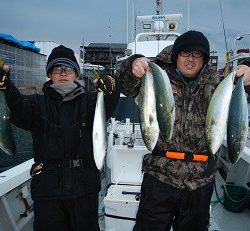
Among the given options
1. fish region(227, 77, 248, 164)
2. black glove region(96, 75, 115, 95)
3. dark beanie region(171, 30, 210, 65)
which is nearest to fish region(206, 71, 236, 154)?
fish region(227, 77, 248, 164)

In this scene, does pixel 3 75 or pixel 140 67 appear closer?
pixel 140 67

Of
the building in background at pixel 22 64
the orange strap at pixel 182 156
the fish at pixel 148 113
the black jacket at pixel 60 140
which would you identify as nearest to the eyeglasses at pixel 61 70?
the black jacket at pixel 60 140

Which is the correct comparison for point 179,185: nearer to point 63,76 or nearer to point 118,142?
point 63,76

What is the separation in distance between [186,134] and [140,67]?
779 mm

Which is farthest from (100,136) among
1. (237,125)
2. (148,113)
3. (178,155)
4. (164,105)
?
(237,125)

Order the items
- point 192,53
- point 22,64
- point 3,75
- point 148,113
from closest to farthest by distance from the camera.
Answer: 1. point 148,113
2. point 3,75
3. point 192,53
4. point 22,64

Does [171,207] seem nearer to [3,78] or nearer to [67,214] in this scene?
[67,214]

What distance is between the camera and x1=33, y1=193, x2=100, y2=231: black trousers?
297 cm

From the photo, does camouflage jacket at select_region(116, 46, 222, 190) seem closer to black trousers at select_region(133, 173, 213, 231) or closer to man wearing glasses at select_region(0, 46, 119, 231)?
black trousers at select_region(133, 173, 213, 231)

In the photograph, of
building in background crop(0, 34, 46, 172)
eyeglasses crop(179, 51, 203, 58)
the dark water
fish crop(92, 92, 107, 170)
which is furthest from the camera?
building in background crop(0, 34, 46, 172)

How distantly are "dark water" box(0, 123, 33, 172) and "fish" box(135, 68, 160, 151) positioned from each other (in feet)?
37.0

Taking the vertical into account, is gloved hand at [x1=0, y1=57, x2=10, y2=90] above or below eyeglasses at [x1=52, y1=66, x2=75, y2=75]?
below

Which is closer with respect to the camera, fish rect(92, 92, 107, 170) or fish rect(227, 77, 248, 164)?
fish rect(227, 77, 248, 164)

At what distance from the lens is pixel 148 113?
7.52 ft
